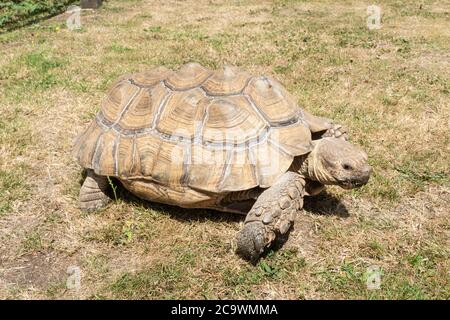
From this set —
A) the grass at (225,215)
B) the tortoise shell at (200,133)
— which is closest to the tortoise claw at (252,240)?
the grass at (225,215)

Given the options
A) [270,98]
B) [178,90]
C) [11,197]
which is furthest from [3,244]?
[270,98]

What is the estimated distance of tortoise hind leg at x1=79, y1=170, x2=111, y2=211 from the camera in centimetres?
347

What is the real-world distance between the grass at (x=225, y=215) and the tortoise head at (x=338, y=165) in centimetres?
49

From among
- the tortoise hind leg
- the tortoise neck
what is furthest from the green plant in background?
the tortoise neck

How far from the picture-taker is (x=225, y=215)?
11.2 feet

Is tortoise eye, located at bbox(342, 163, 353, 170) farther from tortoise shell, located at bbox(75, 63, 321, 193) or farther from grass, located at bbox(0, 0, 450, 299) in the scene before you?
grass, located at bbox(0, 0, 450, 299)

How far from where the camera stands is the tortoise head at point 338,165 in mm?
2896

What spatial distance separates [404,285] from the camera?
110 inches

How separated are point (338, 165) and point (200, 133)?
0.98 metres

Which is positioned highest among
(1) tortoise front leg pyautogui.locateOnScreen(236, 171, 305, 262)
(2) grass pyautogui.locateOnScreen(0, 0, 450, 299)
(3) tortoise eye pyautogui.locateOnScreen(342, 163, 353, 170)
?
(3) tortoise eye pyautogui.locateOnScreen(342, 163, 353, 170)

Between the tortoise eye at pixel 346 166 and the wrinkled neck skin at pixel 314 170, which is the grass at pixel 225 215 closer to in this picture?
the wrinkled neck skin at pixel 314 170

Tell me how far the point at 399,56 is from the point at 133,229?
18.3 ft

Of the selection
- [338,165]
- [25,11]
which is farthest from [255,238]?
[25,11]

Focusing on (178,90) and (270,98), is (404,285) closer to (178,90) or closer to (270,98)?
(270,98)
